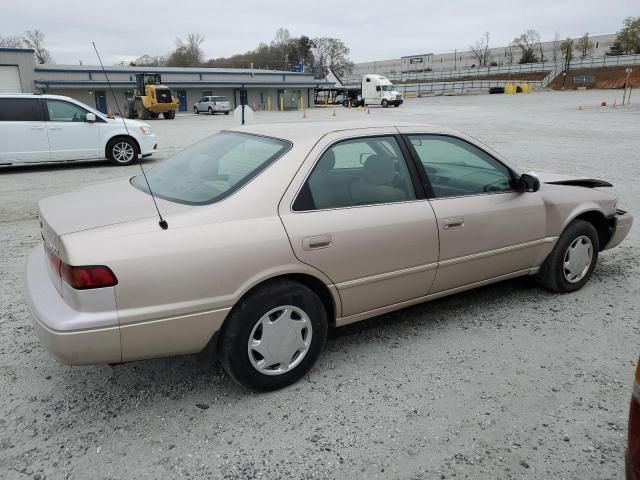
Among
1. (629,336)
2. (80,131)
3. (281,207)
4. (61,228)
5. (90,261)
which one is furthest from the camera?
(80,131)

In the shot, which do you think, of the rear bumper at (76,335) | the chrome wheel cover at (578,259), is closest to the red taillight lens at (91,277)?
the rear bumper at (76,335)

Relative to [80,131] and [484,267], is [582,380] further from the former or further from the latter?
[80,131]

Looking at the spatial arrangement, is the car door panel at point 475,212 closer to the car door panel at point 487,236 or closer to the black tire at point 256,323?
the car door panel at point 487,236

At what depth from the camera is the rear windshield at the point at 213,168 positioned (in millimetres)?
2982

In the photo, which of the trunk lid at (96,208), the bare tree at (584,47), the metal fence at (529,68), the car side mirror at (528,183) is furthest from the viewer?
the bare tree at (584,47)

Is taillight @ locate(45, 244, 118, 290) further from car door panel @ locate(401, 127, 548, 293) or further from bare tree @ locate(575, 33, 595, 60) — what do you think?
bare tree @ locate(575, 33, 595, 60)

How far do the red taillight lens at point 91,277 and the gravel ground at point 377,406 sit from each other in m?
0.83

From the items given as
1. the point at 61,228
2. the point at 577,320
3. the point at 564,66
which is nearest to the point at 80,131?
the point at 61,228

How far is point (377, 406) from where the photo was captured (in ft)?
9.39

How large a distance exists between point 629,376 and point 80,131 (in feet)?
37.6

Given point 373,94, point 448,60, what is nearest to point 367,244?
point 373,94

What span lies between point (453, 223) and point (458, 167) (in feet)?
2.04

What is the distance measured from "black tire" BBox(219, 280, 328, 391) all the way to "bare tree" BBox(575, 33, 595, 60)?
98823 millimetres

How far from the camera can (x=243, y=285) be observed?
2689 millimetres
